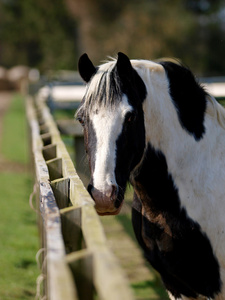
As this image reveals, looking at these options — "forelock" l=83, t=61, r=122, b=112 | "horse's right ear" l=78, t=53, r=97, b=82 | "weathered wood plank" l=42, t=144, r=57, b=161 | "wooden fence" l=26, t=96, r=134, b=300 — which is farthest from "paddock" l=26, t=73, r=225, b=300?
"weathered wood plank" l=42, t=144, r=57, b=161

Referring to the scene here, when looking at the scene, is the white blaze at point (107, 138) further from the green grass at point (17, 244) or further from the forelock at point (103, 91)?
the green grass at point (17, 244)

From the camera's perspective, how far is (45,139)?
4.21m

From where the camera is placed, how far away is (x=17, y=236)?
219 inches

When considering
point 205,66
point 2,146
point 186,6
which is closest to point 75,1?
point 186,6

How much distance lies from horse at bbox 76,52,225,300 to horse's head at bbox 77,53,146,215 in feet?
0.04

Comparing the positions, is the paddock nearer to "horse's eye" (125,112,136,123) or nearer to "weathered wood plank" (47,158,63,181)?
"weathered wood plank" (47,158,63,181)

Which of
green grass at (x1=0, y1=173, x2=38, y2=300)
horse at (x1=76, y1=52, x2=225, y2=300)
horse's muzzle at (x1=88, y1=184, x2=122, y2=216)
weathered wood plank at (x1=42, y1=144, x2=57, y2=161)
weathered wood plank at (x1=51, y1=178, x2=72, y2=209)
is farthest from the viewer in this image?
green grass at (x1=0, y1=173, x2=38, y2=300)

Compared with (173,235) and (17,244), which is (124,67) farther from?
(17,244)

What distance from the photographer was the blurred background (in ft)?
87.9

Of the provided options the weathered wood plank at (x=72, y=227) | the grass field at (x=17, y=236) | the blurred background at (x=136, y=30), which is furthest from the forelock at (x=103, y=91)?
the blurred background at (x=136, y=30)

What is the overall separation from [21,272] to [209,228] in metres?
2.68

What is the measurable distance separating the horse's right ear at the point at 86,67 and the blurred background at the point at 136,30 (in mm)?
22038

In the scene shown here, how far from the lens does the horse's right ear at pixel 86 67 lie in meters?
2.47

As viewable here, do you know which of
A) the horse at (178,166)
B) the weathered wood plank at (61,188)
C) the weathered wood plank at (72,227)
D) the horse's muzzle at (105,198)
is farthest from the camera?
the horse at (178,166)
